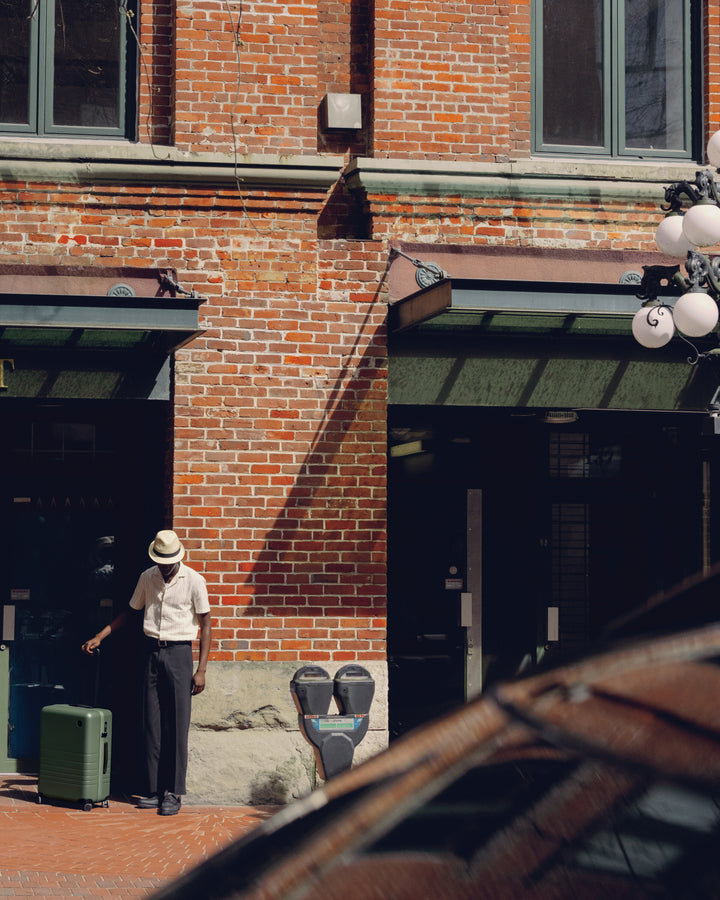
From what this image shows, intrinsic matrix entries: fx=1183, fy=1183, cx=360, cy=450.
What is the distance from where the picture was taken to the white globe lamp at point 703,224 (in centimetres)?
658

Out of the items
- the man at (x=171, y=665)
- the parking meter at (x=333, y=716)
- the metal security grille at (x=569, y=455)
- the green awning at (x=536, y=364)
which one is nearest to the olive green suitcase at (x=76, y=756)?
the man at (x=171, y=665)

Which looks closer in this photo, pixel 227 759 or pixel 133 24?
pixel 227 759

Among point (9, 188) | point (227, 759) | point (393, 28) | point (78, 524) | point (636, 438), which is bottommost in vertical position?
point (227, 759)

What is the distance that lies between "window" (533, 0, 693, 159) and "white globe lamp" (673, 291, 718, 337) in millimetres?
3248

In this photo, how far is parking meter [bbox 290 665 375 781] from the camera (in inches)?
227

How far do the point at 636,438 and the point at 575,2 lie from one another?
363cm

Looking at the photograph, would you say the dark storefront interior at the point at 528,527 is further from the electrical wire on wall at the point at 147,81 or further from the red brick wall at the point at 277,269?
the electrical wire on wall at the point at 147,81

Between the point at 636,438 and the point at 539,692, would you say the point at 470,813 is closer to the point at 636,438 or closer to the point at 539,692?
the point at 539,692

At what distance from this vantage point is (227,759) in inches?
338

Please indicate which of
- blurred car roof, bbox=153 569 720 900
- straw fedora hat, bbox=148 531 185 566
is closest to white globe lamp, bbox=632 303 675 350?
straw fedora hat, bbox=148 531 185 566

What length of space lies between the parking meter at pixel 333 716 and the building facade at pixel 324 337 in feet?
9.10

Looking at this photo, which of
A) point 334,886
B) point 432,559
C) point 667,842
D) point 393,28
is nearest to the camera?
point 667,842

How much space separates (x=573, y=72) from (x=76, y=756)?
6572 mm

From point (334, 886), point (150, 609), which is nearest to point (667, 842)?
point (334, 886)
